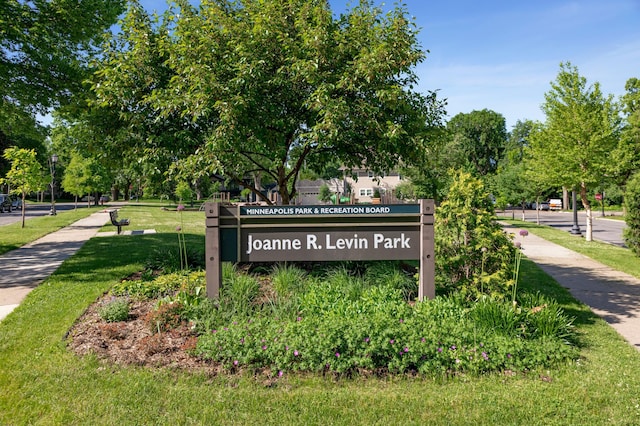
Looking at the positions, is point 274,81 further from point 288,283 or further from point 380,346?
point 380,346

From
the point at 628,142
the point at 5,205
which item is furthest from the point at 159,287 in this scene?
the point at 5,205

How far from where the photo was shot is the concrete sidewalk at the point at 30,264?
7.77m

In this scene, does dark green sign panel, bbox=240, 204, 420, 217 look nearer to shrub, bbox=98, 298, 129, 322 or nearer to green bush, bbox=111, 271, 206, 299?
green bush, bbox=111, 271, 206, 299

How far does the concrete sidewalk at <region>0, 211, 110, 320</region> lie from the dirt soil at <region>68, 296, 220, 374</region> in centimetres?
203

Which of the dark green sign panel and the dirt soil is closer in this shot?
the dirt soil

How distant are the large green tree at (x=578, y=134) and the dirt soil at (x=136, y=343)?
658 inches

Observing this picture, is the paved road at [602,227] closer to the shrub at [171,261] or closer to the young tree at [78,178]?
the shrub at [171,261]

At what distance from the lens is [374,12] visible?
7750mm

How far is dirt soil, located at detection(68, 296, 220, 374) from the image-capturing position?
15.3 feet

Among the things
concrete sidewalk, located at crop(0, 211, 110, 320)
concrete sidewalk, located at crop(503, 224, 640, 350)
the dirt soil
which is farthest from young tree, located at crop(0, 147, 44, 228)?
concrete sidewalk, located at crop(503, 224, 640, 350)

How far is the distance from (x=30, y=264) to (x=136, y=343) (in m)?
7.47

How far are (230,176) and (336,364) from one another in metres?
4.84

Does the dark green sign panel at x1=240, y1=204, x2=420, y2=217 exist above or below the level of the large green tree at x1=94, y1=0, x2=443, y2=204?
below

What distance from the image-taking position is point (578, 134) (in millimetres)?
17266
